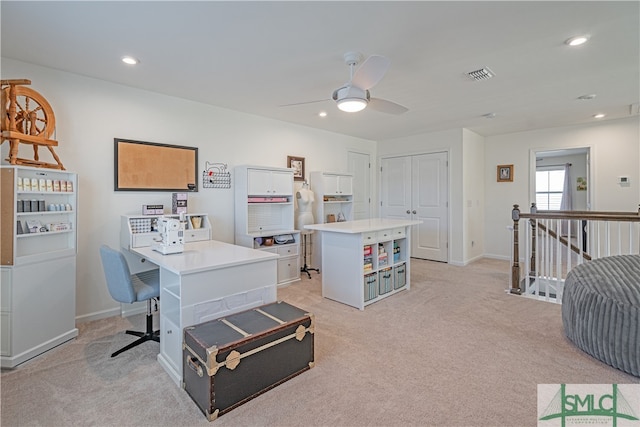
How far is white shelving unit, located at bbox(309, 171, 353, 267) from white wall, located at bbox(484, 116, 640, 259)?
300cm

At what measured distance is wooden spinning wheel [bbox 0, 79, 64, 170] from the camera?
7.98 feet

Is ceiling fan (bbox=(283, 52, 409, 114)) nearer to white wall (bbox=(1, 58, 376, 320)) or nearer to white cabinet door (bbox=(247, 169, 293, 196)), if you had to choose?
white cabinet door (bbox=(247, 169, 293, 196))

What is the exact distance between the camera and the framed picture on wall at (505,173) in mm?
5914

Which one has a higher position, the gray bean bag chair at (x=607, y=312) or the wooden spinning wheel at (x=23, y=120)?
the wooden spinning wheel at (x=23, y=120)

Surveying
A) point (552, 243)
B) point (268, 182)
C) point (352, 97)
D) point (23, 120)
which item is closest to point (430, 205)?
point (552, 243)

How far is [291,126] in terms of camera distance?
5.09 metres

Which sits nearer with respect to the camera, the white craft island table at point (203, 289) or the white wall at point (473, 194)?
the white craft island table at point (203, 289)

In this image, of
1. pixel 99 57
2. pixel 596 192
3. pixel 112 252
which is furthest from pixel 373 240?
pixel 596 192

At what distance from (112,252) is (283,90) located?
7.94ft

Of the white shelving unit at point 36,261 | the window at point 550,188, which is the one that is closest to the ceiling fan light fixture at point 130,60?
the white shelving unit at point 36,261

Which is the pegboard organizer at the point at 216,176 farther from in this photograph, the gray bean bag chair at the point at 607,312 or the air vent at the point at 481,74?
the gray bean bag chair at the point at 607,312

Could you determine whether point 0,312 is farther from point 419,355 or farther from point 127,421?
point 419,355

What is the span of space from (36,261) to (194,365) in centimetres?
174

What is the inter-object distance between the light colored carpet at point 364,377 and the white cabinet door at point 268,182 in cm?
199
